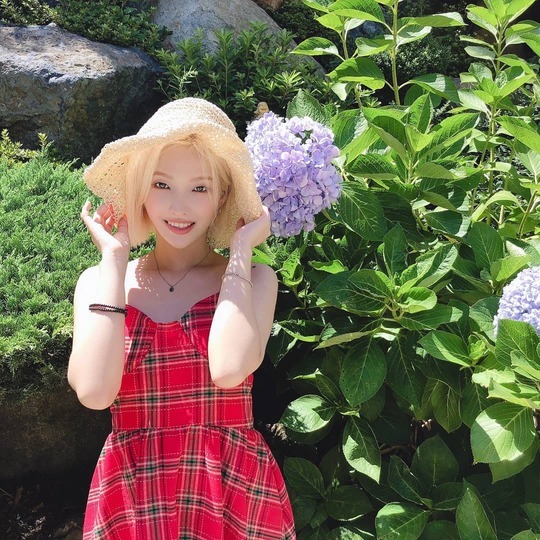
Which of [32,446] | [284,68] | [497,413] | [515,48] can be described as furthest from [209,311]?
[515,48]

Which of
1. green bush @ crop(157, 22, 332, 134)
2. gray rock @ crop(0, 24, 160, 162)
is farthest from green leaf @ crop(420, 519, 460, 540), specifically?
gray rock @ crop(0, 24, 160, 162)

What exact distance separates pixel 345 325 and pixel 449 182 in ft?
1.68

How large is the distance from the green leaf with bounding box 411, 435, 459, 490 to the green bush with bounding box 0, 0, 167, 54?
285 cm

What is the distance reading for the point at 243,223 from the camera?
2004mm

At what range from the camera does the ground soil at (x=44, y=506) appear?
2.53 metres

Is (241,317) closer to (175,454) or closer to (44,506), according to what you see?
(175,454)

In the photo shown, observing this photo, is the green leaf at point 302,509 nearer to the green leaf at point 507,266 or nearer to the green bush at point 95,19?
the green leaf at point 507,266

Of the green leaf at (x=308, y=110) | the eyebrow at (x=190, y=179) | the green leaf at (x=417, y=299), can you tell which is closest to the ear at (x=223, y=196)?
the eyebrow at (x=190, y=179)

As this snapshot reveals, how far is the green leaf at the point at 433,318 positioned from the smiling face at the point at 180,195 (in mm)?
587

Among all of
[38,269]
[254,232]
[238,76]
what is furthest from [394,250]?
[238,76]

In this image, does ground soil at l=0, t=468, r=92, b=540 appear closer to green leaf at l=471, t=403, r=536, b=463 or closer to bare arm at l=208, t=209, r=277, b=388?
bare arm at l=208, t=209, r=277, b=388

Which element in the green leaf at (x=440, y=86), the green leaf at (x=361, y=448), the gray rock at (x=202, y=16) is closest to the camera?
the green leaf at (x=361, y=448)

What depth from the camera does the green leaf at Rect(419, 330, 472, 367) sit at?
1.89 metres

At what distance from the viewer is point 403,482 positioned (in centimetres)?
210
